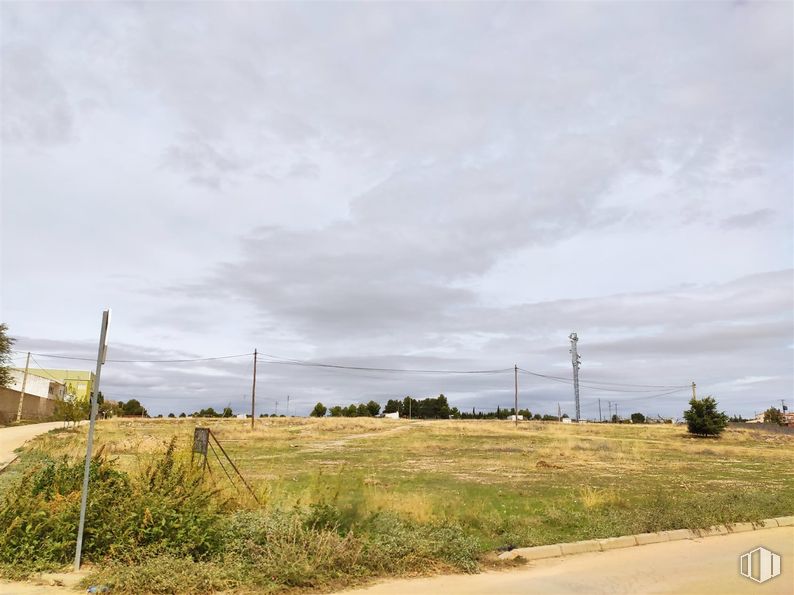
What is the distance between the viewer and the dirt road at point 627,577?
6.97 metres

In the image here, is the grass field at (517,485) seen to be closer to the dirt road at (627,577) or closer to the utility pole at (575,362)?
the dirt road at (627,577)

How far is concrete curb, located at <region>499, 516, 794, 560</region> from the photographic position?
862cm

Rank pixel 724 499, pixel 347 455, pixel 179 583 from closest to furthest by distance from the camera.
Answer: pixel 179 583 < pixel 724 499 < pixel 347 455

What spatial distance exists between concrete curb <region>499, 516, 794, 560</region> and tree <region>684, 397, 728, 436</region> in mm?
46122

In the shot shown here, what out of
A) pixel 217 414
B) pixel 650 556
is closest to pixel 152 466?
Result: pixel 650 556

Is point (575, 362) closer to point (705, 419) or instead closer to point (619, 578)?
point (705, 419)

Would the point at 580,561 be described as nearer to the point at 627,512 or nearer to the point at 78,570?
the point at 627,512

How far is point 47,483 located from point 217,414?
98.7 metres

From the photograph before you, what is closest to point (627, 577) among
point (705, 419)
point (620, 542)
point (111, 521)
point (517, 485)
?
point (620, 542)

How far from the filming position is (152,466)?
934 centimetres

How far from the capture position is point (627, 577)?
7.60m

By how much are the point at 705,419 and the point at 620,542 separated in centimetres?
4967

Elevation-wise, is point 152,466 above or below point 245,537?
above

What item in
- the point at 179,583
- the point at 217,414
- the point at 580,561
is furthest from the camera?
the point at 217,414
